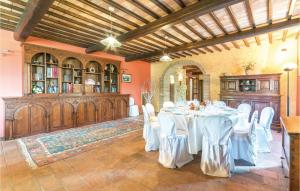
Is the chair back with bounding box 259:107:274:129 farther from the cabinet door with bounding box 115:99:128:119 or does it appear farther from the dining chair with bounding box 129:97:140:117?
the dining chair with bounding box 129:97:140:117

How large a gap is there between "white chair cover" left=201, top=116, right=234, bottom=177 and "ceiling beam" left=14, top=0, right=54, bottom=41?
10.0ft

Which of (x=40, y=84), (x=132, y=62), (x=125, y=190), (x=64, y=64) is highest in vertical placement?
(x=132, y=62)

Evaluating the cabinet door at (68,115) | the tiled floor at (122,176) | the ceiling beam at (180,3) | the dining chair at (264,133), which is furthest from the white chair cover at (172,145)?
the cabinet door at (68,115)

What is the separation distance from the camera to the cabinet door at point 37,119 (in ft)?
14.5

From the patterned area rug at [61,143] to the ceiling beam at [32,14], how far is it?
2511 millimetres

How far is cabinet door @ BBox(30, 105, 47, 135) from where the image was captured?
174 inches

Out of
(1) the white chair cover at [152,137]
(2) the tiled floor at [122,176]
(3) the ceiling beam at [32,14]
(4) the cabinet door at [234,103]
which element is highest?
(3) the ceiling beam at [32,14]

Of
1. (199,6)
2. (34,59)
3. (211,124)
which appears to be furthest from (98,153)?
(34,59)

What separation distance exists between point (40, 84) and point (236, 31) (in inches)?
231

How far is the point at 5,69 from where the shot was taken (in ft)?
13.9

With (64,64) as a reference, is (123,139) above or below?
below

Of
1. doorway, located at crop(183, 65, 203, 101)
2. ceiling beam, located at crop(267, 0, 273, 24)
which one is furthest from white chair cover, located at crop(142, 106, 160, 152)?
doorway, located at crop(183, 65, 203, 101)

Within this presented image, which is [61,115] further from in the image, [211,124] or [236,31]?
[236,31]

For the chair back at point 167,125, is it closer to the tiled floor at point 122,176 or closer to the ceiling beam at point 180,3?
the tiled floor at point 122,176
